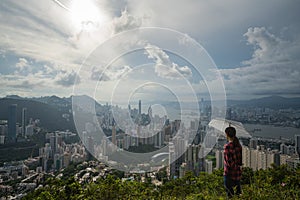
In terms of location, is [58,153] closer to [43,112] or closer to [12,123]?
[12,123]

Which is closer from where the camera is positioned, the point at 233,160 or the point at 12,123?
the point at 233,160

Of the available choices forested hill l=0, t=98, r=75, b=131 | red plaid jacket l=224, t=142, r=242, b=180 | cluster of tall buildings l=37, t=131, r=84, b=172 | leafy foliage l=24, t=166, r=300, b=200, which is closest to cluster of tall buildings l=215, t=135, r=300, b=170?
leafy foliage l=24, t=166, r=300, b=200

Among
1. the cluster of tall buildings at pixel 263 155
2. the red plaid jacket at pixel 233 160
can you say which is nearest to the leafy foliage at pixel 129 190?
the red plaid jacket at pixel 233 160

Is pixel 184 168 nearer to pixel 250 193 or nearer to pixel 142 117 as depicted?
pixel 142 117

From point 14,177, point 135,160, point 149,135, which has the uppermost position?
point 149,135

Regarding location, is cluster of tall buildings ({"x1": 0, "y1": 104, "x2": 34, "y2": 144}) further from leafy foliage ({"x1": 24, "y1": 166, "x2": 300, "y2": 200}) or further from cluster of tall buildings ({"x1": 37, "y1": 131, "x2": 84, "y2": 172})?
leafy foliage ({"x1": 24, "y1": 166, "x2": 300, "y2": 200})

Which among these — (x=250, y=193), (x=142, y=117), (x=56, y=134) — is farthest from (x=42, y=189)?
(x=56, y=134)

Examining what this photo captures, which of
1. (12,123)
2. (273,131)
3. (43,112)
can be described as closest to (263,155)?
(273,131)
